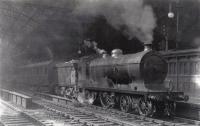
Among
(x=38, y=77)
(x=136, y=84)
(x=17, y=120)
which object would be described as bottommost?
(x=17, y=120)

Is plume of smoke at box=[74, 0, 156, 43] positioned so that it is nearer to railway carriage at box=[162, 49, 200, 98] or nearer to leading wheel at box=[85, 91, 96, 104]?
railway carriage at box=[162, 49, 200, 98]

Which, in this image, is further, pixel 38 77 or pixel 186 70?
pixel 38 77

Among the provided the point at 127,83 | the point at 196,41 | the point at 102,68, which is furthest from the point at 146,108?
the point at 196,41

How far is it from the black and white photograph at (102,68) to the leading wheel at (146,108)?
37 millimetres

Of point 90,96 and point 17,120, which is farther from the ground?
point 90,96

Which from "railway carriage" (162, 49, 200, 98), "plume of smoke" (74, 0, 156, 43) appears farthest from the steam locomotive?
"railway carriage" (162, 49, 200, 98)

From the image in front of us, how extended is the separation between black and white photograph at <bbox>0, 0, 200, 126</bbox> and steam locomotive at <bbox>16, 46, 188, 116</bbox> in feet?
0.13

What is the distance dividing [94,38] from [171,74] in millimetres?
11412

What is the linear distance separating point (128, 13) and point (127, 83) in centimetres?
584

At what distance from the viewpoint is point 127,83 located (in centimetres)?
1202

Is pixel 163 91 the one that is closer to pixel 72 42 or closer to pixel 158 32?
pixel 158 32

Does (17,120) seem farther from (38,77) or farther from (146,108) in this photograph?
(38,77)

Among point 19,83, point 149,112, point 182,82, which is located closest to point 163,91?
point 149,112

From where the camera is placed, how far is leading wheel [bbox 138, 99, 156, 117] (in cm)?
1070
